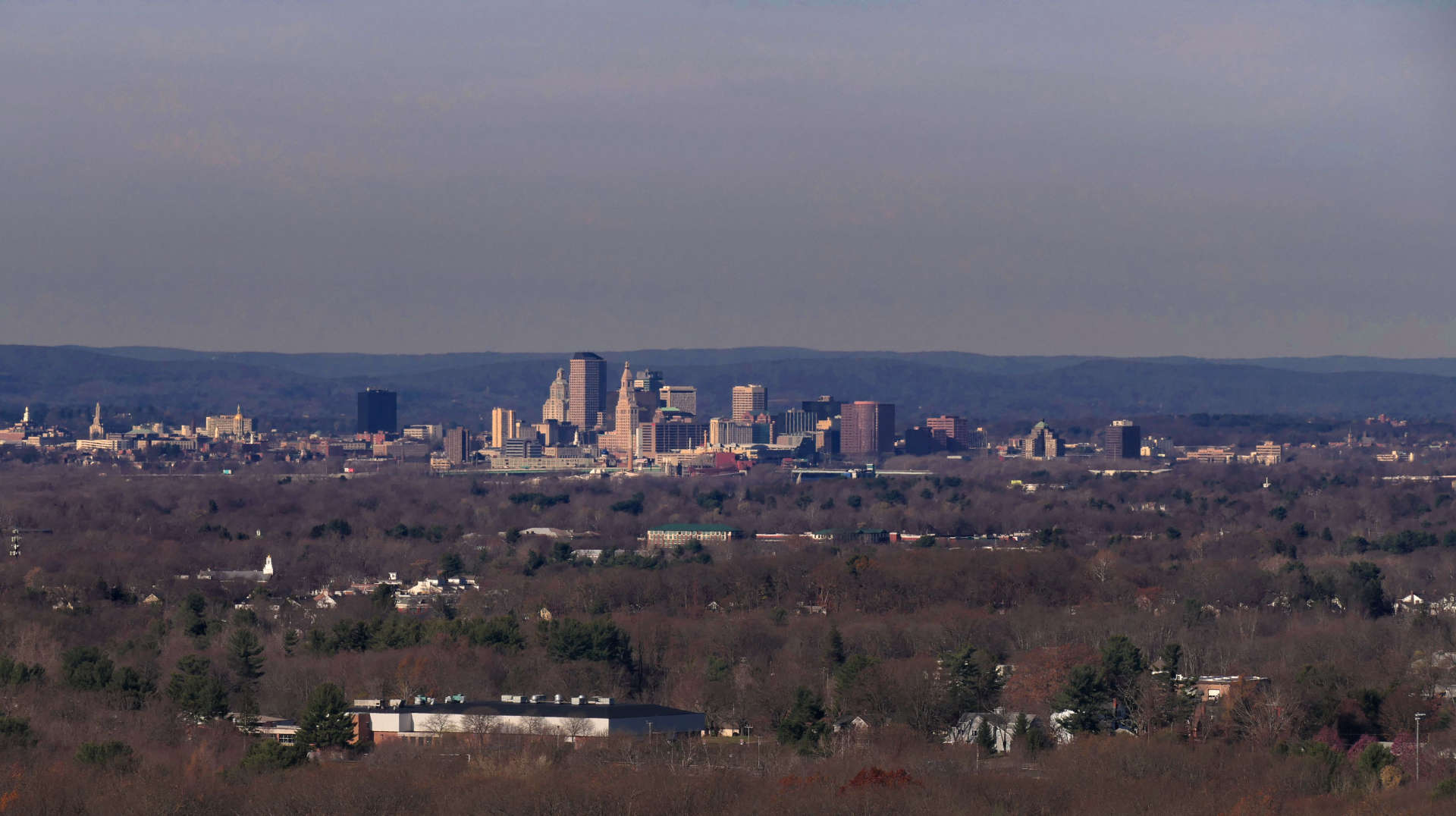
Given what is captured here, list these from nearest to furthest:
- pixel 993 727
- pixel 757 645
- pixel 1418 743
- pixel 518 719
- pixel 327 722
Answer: pixel 1418 743
pixel 327 722
pixel 518 719
pixel 993 727
pixel 757 645

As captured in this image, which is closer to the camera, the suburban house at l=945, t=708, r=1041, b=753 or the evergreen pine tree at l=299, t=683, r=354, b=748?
the evergreen pine tree at l=299, t=683, r=354, b=748

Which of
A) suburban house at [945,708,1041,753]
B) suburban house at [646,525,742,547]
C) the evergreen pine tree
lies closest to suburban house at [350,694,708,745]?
the evergreen pine tree

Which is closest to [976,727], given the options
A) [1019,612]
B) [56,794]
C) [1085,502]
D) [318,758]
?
[318,758]

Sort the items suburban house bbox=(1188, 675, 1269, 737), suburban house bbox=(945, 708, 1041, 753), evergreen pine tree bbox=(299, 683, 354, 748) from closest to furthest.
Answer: evergreen pine tree bbox=(299, 683, 354, 748) < suburban house bbox=(945, 708, 1041, 753) < suburban house bbox=(1188, 675, 1269, 737)

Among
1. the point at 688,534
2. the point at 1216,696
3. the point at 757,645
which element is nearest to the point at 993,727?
the point at 1216,696

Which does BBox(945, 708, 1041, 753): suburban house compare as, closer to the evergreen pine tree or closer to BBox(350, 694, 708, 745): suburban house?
BBox(350, 694, 708, 745): suburban house

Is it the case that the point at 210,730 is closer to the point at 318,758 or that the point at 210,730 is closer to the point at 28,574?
the point at 318,758

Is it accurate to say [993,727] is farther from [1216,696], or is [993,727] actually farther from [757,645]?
[757,645]
